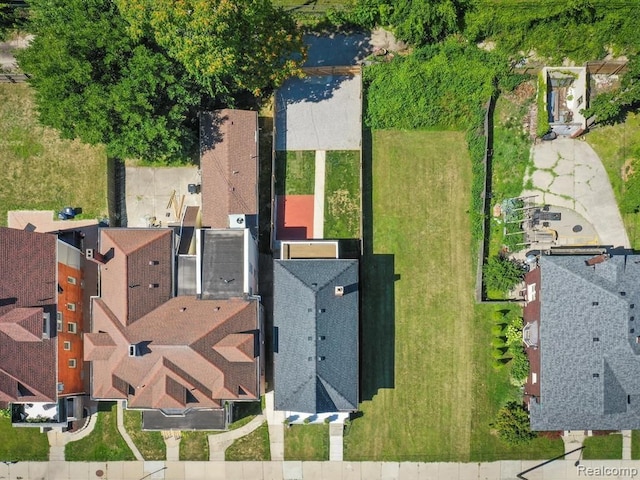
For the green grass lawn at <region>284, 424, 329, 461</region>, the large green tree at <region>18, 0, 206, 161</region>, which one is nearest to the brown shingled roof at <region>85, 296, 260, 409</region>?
the green grass lawn at <region>284, 424, 329, 461</region>

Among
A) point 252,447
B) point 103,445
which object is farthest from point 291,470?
point 103,445

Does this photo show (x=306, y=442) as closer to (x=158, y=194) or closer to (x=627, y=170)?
(x=158, y=194)

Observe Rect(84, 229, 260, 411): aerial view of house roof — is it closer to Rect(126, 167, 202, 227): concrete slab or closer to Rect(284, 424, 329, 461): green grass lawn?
Rect(126, 167, 202, 227): concrete slab

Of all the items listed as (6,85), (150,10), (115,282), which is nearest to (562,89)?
(150,10)

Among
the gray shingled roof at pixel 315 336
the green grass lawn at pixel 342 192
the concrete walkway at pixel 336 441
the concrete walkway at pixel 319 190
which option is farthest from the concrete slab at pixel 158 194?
the concrete walkway at pixel 336 441

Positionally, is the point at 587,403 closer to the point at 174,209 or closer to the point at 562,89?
the point at 562,89

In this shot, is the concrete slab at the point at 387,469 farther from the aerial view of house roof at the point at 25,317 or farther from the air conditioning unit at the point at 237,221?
the aerial view of house roof at the point at 25,317
